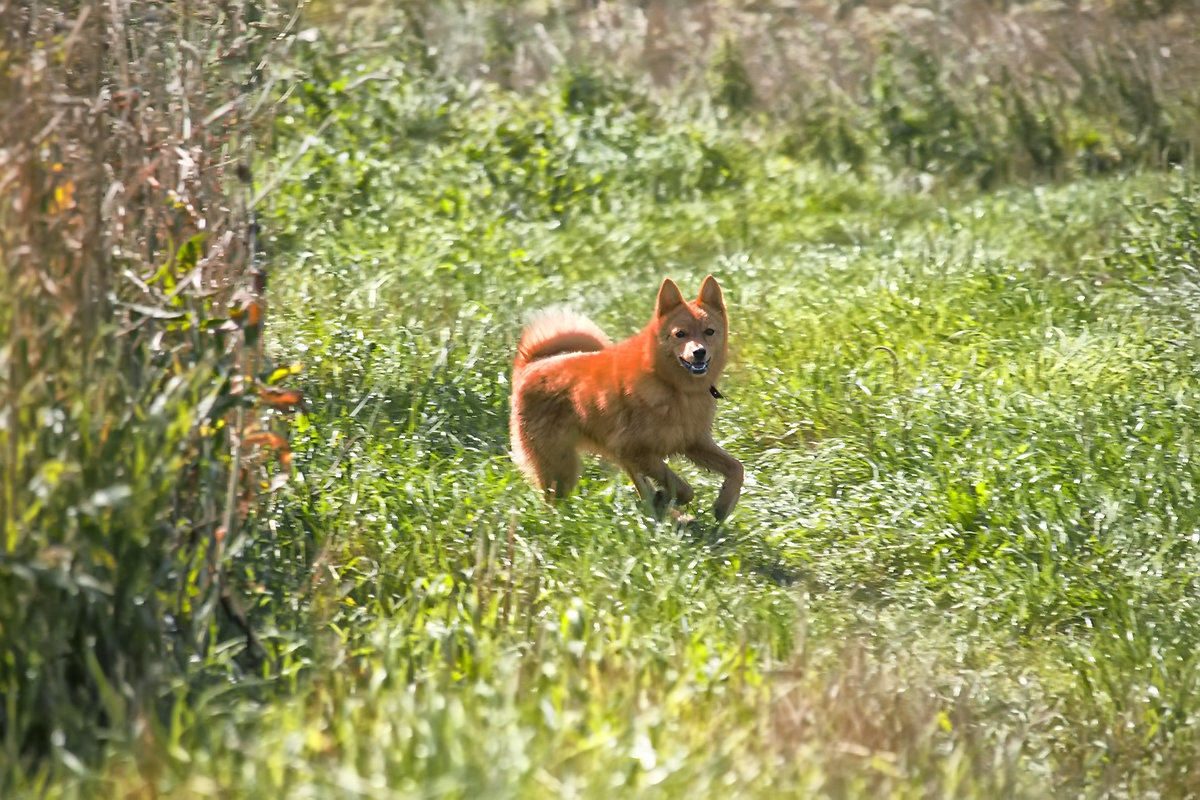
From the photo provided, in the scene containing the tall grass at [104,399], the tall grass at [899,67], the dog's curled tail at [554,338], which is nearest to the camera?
the tall grass at [104,399]

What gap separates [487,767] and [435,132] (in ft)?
32.9

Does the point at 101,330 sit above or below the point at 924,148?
above

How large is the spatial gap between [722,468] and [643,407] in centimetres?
42

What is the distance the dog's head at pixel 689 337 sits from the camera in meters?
6.14

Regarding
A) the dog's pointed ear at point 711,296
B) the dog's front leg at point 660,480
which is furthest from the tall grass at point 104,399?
the dog's pointed ear at point 711,296

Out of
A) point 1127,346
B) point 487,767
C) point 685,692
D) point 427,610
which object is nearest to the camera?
point 487,767

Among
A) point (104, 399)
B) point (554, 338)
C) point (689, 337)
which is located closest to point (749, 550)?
point (689, 337)

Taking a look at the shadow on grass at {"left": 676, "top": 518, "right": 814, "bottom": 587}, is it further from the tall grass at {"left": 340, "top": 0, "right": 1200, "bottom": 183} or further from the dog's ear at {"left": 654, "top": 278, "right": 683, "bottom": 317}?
the tall grass at {"left": 340, "top": 0, "right": 1200, "bottom": 183}

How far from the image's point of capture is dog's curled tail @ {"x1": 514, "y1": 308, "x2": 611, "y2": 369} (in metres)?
6.89

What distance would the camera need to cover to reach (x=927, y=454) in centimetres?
630

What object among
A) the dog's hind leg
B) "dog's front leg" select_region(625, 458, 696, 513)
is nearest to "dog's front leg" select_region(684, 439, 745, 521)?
"dog's front leg" select_region(625, 458, 696, 513)

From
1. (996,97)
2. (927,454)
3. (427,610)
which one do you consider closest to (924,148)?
(996,97)

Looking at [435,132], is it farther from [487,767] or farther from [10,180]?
[487,767]

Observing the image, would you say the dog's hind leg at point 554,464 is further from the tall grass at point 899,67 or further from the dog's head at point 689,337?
the tall grass at point 899,67
